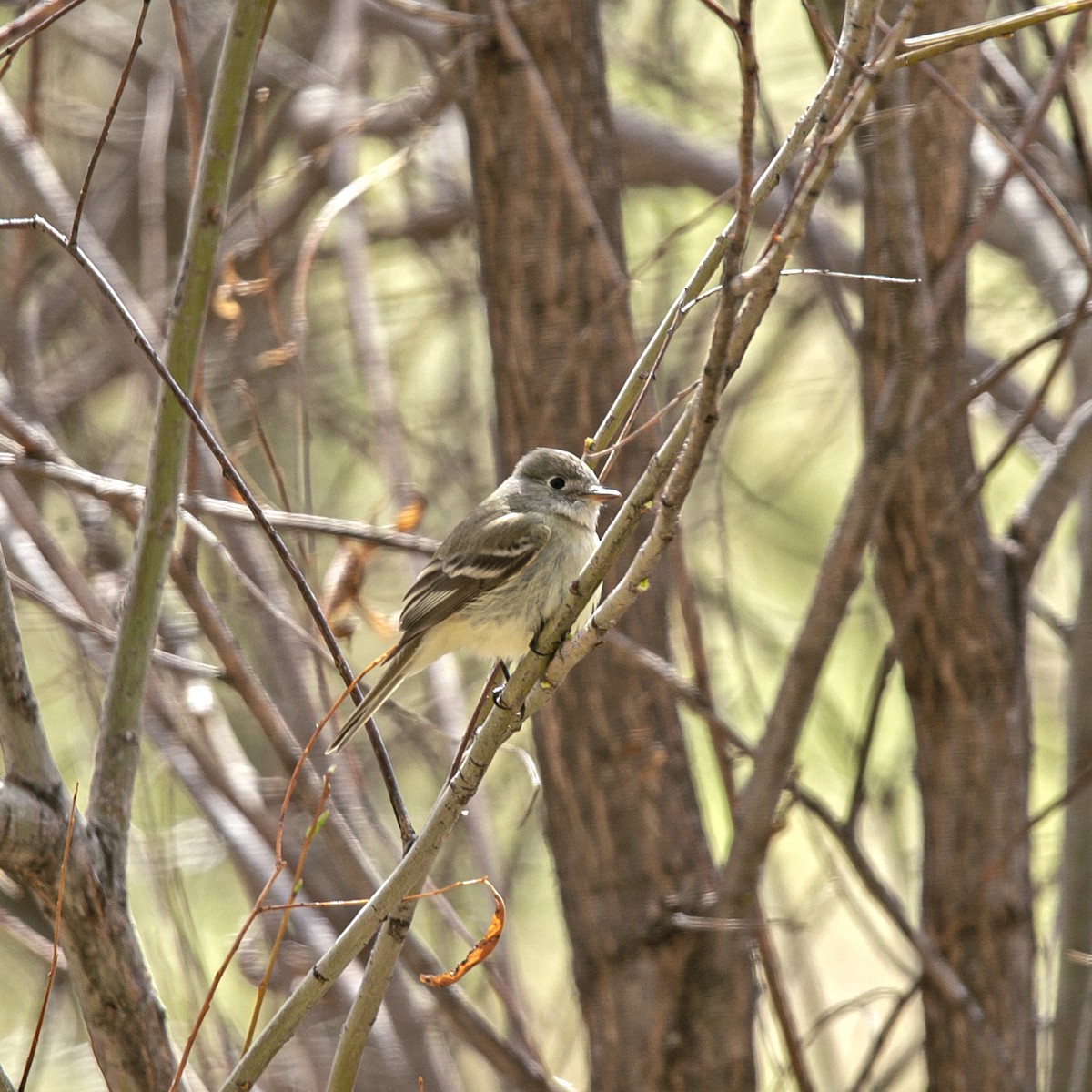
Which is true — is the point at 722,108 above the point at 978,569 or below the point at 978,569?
above

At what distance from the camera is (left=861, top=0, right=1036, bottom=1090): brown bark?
11.8ft

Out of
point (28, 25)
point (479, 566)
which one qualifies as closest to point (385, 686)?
point (479, 566)

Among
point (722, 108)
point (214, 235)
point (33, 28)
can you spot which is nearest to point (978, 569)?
point (214, 235)

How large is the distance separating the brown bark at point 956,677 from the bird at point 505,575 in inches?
33.7

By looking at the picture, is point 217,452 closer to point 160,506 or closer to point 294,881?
point 160,506

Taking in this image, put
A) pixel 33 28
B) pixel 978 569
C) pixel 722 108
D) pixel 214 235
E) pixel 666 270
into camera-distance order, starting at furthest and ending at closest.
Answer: pixel 722 108 → pixel 666 270 → pixel 978 569 → pixel 214 235 → pixel 33 28

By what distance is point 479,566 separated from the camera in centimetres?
332

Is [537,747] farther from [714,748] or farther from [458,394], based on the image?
[458,394]

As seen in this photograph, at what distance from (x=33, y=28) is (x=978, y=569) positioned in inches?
107

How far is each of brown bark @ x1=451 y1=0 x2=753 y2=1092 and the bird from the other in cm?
44

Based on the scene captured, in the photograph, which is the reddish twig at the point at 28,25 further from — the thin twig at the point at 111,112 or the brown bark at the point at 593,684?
the brown bark at the point at 593,684

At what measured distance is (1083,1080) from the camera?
11.2 ft

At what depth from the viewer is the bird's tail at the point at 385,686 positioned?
116 inches

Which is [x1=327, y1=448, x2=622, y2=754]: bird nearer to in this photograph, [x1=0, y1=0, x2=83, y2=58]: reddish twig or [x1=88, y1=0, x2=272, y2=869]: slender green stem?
[x1=88, y1=0, x2=272, y2=869]: slender green stem
